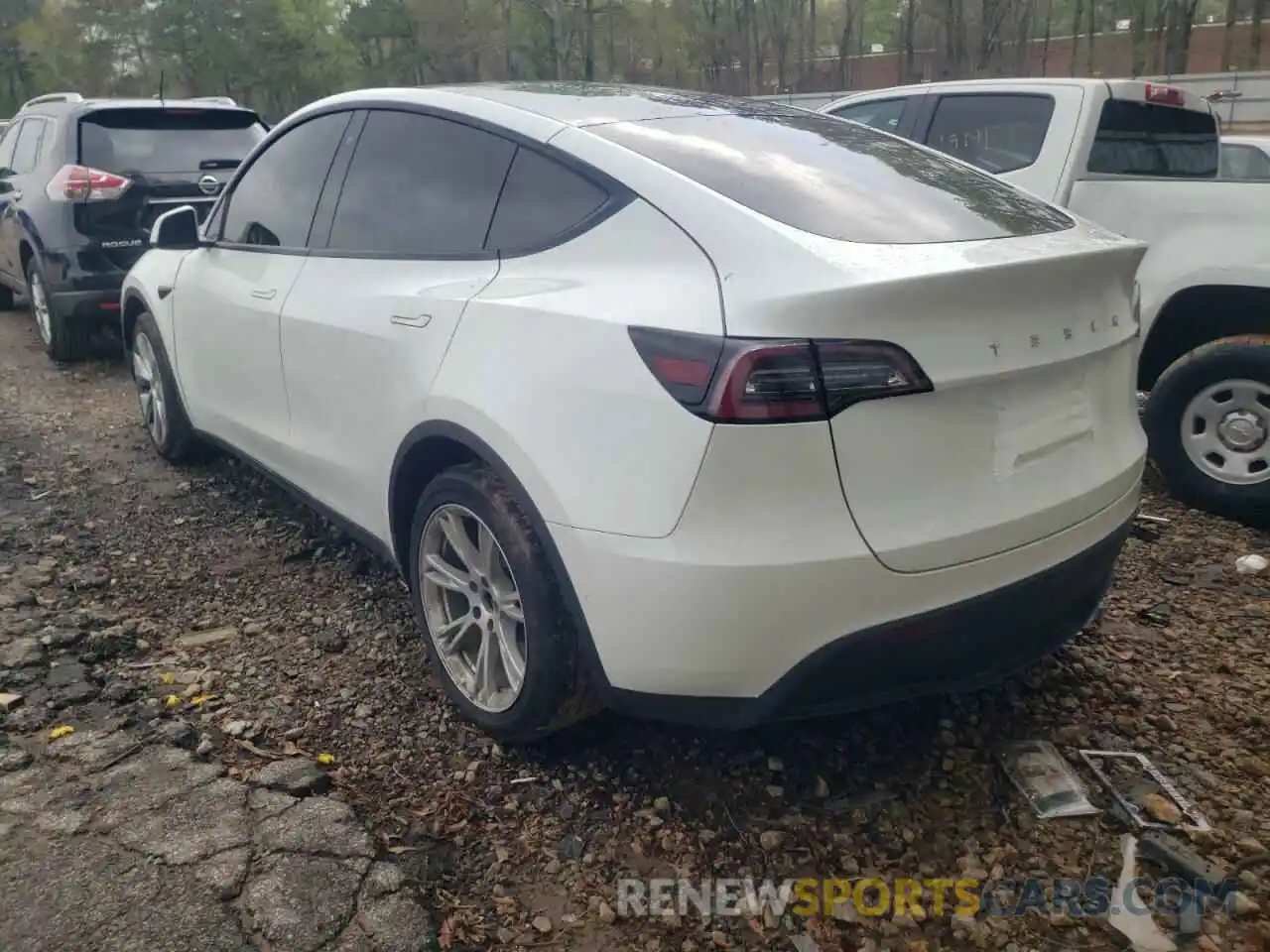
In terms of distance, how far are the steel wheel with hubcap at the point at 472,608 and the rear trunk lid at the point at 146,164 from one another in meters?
5.07

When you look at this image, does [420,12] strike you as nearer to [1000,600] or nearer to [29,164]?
[29,164]

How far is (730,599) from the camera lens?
209cm

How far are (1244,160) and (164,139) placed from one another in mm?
8196

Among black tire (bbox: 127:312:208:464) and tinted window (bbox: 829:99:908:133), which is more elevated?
tinted window (bbox: 829:99:908:133)

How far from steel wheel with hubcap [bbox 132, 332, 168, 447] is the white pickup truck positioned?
4.08 meters

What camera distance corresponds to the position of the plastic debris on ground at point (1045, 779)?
2508 mm

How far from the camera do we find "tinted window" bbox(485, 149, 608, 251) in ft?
8.41

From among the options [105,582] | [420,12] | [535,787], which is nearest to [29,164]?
[105,582]

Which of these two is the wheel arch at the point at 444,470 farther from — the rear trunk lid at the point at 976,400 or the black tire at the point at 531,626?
the rear trunk lid at the point at 976,400

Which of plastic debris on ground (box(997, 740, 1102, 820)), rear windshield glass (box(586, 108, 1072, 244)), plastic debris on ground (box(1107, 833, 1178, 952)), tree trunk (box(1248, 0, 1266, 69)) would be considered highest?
tree trunk (box(1248, 0, 1266, 69))

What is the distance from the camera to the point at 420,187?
10.1ft

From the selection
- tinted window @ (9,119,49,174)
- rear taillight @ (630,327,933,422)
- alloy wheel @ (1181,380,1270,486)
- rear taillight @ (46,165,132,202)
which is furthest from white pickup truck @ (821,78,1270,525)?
tinted window @ (9,119,49,174)

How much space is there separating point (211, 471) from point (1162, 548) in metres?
4.16

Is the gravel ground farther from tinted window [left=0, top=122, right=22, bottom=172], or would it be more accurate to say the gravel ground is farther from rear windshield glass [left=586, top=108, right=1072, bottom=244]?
tinted window [left=0, top=122, right=22, bottom=172]
